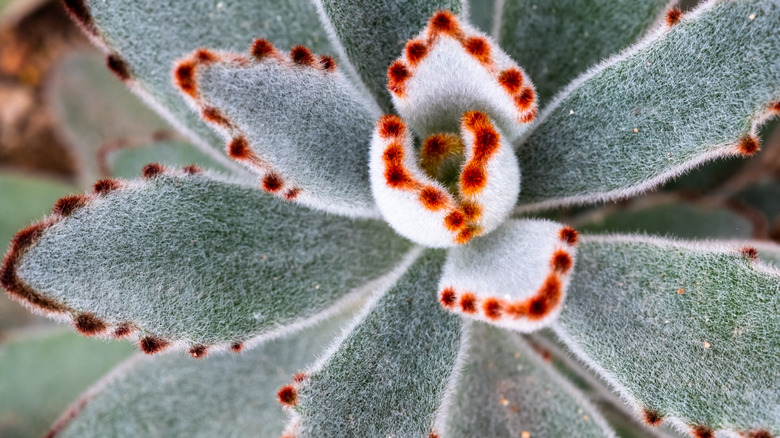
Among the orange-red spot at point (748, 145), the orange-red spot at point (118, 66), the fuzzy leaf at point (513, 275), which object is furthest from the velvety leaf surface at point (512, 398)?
the orange-red spot at point (118, 66)

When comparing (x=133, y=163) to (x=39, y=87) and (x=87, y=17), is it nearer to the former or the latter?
(x=87, y=17)

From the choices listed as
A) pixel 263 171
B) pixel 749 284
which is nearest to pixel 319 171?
pixel 263 171

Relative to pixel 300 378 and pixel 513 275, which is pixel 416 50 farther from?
pixel 300 378

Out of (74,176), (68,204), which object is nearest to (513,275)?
(68,204)

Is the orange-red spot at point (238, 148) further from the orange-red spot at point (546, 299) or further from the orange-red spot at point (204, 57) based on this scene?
the orange-red spot at point (546, 299)

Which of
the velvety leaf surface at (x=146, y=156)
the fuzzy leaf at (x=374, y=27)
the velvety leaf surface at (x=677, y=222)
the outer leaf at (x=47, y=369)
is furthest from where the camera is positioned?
the outer leaf at (x=47, y=369)
